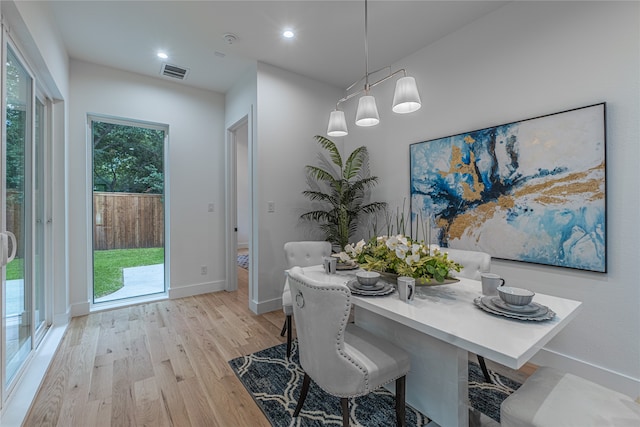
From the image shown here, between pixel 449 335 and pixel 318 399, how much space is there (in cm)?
113

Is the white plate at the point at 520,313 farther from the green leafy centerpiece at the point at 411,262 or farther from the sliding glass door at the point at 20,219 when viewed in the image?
the sliding glass door at the point at 20,219

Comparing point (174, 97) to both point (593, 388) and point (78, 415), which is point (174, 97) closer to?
point (78, 415)

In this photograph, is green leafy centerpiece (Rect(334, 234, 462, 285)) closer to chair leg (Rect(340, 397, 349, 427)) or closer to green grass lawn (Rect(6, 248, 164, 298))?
chair leg (Rect(340, 397, 349, 427))

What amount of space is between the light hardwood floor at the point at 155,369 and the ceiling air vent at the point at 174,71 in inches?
112

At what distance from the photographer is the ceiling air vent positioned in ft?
10.8

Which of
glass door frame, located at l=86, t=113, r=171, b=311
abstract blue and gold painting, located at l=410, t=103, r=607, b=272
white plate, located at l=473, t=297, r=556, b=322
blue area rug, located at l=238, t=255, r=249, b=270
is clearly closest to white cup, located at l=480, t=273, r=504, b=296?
white plate, located at l=473, t=297, r=556, b=322

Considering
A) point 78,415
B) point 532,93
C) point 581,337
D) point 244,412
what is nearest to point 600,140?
point 532,93

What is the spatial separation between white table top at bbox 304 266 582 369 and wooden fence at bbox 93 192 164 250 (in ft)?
11.0

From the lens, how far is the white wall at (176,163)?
312 cm

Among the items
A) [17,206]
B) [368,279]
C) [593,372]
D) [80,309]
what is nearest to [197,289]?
[80,309]

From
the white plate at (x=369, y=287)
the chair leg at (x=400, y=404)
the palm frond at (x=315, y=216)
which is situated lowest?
the chair leg at (x=400, y=404)

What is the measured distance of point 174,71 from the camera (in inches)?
134

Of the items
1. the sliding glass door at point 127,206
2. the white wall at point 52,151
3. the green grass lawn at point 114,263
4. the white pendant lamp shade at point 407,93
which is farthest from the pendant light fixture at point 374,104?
the green grass lawn at point 114,263

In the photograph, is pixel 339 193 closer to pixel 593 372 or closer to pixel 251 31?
pixel 251 31
